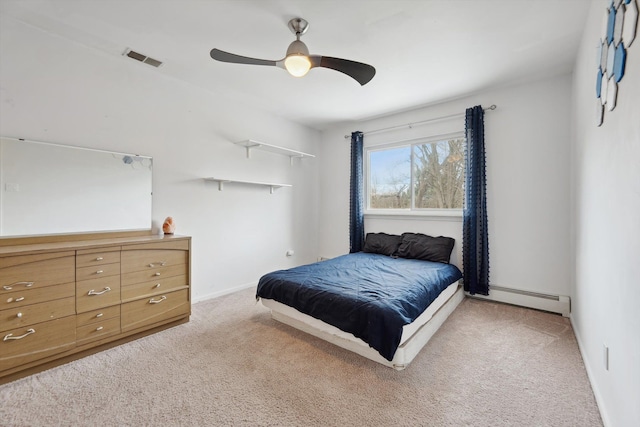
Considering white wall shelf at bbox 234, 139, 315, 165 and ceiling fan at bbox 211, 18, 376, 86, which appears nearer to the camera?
ceiling fan at bbox 211, 18, 376, 86

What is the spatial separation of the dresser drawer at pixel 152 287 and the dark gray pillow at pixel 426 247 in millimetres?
2733

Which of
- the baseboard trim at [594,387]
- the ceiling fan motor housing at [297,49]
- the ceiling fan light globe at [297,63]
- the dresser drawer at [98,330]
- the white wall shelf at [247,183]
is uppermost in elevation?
the ceiling fan motor housing at [297,49]

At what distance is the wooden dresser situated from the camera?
1775mm

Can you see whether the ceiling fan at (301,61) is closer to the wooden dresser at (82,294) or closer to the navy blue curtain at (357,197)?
the wooden dresser at (82,294)

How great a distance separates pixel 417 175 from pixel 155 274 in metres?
3.54

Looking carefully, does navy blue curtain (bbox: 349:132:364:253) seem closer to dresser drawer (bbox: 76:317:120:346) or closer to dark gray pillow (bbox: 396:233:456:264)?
dark gray pillow (bbox: 396:233:456:264)

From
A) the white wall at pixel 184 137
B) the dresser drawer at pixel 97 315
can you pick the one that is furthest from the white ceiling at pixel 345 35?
the dresser drawer at pixel 97 315

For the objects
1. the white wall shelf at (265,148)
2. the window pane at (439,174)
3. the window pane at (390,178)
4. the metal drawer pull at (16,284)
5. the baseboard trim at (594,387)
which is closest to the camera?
the baseboard trim at (594,387)

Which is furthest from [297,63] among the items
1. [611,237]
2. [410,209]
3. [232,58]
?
[410,209]

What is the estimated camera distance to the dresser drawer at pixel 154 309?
229 cm

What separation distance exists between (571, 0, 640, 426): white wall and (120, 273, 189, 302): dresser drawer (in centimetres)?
306

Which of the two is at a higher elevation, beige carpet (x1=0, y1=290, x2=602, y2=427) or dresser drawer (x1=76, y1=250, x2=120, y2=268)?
dresser drawer (x1=76, y1=250, x2=120, y2=268)

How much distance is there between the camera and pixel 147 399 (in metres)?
1.64

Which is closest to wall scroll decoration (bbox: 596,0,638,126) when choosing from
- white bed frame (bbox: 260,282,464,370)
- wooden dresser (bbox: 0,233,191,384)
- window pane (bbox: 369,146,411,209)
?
white bed frame (bbox: 260,282,464,370)
